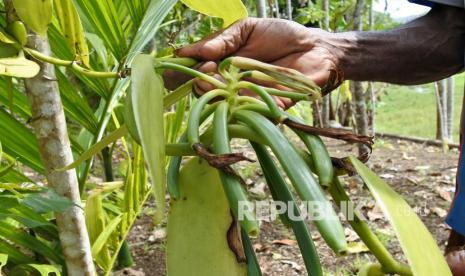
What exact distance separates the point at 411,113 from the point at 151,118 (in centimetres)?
574

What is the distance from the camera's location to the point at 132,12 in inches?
38.3

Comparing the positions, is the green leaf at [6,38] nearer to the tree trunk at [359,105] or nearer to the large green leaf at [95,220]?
the large green leaf at [95,220]

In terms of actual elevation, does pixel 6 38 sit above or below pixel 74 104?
above

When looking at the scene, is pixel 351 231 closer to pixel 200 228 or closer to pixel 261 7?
pixel 261 7

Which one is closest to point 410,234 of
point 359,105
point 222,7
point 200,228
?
point 200,228

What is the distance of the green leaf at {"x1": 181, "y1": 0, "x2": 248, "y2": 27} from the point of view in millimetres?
543

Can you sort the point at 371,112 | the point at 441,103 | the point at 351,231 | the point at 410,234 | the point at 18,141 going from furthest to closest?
the point at 441,103 → the point at 371,112 → the point at 351,231 → the point at 18,141 → the point at 410,234

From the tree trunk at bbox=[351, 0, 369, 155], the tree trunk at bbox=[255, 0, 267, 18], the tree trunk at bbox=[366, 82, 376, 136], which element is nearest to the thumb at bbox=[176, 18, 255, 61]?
the tree trunk at bbox=[255, 0, 267, 18]

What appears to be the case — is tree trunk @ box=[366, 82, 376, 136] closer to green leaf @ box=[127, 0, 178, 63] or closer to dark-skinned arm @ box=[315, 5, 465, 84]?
dark-skinned arm @ box=[315, 5, 465, 84]

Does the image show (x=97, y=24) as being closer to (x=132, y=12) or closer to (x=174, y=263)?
(x=132, y=12)

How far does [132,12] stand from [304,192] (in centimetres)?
74

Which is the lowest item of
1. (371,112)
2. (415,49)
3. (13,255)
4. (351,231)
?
(351,231)

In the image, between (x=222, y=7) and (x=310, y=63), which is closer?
(x=222, y=7)

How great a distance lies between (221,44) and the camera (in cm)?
62
